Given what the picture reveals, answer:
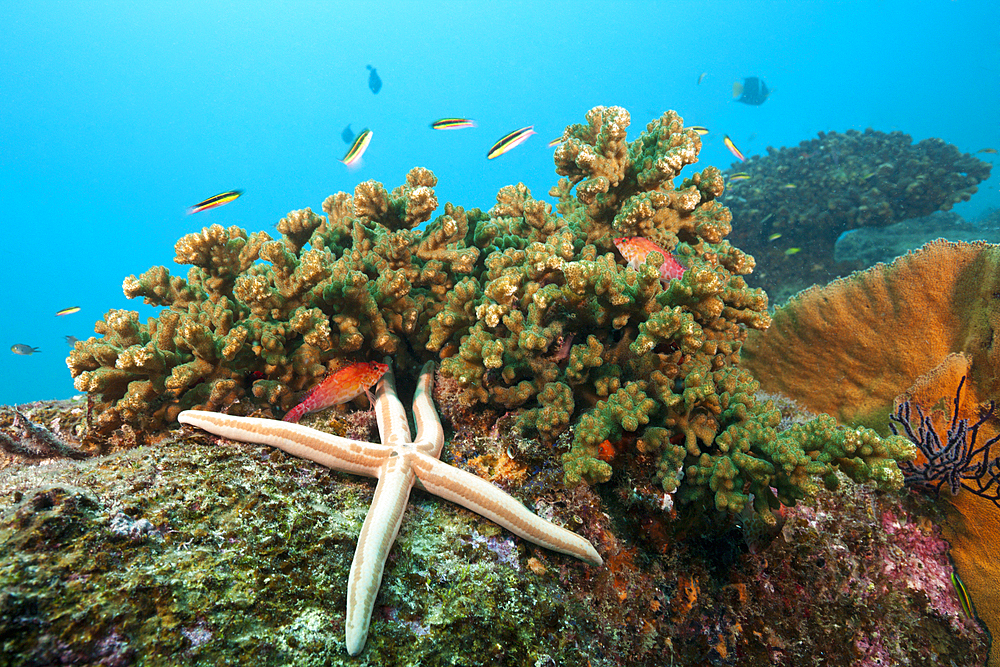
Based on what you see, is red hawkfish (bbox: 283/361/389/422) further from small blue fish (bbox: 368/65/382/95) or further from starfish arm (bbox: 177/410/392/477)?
small blue fish (bbox: 368/65/382/95)

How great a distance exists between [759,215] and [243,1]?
174 metres

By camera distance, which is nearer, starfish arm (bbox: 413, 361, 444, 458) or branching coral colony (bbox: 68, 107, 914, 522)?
branching coral colony (bbox: 68, 107, 914, 522)

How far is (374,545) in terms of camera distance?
186 cm

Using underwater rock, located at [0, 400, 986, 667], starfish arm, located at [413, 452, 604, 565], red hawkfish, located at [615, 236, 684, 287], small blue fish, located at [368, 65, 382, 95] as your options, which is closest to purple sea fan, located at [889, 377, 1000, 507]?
underwater rock, located at [0, 400, 986, 667]

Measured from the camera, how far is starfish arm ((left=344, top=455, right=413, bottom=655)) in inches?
62.7

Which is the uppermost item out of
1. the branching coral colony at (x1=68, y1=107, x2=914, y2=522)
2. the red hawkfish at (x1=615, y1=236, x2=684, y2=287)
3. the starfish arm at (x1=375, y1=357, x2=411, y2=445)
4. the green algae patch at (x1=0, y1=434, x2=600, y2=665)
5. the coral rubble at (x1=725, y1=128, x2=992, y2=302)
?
the coral rubble at (x1=725, y1=128, x2=992, y2=302)

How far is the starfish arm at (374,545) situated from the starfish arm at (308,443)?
0.34 ft

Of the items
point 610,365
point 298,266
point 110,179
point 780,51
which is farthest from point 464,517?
point 780,51

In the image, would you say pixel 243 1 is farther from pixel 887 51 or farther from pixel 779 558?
pixel 887 51

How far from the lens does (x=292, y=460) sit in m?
2.36

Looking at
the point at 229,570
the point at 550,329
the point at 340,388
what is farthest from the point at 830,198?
the point at 229,570

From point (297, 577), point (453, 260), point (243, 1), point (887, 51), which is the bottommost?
point (297, 577)

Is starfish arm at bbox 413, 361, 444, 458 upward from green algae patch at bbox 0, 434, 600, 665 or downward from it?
upward

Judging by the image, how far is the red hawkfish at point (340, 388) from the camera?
2982 mm
